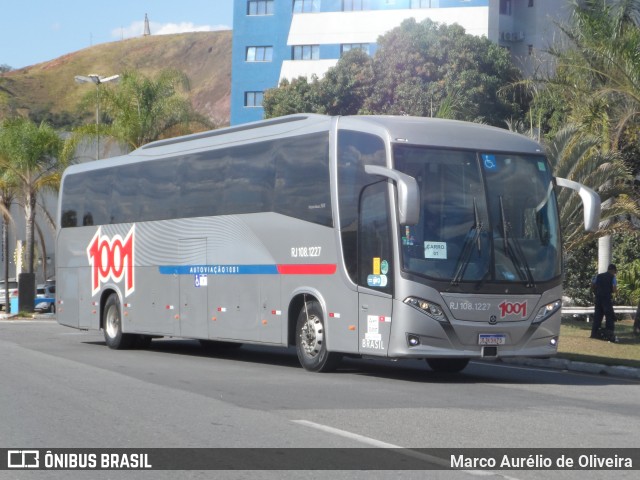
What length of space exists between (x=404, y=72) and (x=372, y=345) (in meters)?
42.5

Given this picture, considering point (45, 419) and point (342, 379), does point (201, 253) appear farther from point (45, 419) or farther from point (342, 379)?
point (45, 419)

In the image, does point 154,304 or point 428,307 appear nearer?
point 428,307

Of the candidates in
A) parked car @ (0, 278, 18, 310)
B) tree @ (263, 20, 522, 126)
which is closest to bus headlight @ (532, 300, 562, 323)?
parked car @ (0, 278, 18, 310)

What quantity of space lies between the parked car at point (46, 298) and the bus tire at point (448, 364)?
3152cm

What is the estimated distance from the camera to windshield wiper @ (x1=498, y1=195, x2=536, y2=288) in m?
15.8

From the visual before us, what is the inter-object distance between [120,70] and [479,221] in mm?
161057

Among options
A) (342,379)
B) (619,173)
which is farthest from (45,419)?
(619,173)

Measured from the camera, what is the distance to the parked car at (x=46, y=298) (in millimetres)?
47500

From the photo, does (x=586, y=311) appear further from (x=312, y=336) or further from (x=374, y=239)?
(x=374, y=239)

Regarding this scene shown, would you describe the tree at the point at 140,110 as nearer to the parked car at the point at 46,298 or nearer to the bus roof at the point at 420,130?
the parked car at the point at 46,298

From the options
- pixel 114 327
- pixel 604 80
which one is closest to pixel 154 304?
pixel 114 327

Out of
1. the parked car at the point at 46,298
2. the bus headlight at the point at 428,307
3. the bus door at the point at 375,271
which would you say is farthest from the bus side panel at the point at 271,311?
the parked car at the point at 46,298

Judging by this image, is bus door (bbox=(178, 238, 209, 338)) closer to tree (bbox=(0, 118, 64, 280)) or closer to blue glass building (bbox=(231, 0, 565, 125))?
tree (bbox=(0, 118, 64, 280))

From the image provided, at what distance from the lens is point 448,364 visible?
59.1 ft
